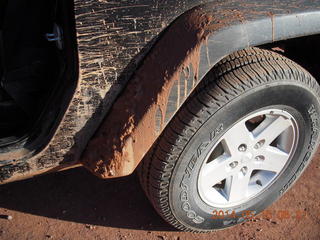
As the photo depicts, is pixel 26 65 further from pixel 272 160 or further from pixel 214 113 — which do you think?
pixel 272 160

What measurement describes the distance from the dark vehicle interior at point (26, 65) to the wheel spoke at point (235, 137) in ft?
3.03

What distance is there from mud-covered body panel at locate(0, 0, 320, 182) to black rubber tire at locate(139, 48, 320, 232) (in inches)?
5.4

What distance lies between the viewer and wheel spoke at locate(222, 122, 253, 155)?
1938 mm

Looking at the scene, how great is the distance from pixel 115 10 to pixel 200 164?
899 millimetres

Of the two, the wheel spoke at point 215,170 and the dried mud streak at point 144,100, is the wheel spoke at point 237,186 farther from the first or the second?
the dried mud streak at point 144,100

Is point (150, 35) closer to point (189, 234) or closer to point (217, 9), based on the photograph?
point (217, 9)

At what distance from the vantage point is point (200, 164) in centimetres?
192

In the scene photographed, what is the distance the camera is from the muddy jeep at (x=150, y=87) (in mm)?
1582

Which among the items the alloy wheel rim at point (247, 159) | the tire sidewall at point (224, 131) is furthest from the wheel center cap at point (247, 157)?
the tire sidewall at point (224, 131)

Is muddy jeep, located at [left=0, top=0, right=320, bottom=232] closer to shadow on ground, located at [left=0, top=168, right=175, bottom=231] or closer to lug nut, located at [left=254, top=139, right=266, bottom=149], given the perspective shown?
lug nut, located at [left=254, top=139, right=266, bottom=149]

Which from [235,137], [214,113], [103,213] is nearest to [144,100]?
[214,113]

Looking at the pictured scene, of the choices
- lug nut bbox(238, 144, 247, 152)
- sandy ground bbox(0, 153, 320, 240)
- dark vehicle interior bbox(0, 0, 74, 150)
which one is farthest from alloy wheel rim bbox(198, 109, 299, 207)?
dark vehicle interior bbox(0, 0, 74, 150)

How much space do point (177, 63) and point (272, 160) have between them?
1002 millimetres

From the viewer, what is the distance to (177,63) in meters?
1.59
